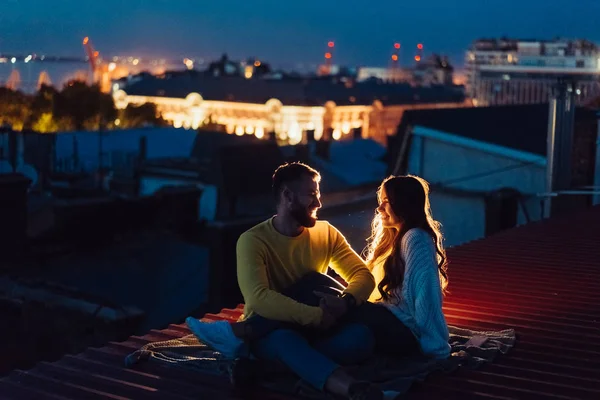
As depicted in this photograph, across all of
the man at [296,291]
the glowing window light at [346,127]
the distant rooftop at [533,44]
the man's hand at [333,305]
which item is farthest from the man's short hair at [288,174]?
the glowing window light at [346,127]

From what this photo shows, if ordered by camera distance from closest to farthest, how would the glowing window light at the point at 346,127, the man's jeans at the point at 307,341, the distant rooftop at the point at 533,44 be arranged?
the man's jeans at the point at 307,341 → the distant rooftop at the point at 533,44 → the glowing window light at the point at 346,127

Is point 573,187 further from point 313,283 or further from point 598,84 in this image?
point 598,84

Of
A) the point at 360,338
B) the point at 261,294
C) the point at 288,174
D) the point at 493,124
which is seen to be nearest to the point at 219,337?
the point at 261,294

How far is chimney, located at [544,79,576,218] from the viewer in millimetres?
12531

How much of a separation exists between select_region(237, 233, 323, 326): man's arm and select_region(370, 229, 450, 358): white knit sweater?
497mm

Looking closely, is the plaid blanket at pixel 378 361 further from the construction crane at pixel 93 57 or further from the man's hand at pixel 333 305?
the construction crane at pixel 93 57

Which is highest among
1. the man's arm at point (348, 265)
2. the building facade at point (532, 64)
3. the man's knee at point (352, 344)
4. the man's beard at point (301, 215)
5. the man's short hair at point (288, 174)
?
the building facade at point (532, 64)

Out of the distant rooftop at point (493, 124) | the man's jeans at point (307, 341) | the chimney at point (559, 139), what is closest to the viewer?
the man's jeans at point (307, 341)

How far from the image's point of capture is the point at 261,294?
4.36 metres

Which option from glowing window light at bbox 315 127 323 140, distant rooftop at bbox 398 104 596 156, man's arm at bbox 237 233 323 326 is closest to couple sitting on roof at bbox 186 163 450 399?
man's arm at bbox 237 233 323 326

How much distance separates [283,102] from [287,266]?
202 ft

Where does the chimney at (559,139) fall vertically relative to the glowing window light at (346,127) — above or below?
above

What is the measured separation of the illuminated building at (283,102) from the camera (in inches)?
2532

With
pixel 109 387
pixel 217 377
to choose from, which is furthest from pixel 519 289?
pixel 109 387
